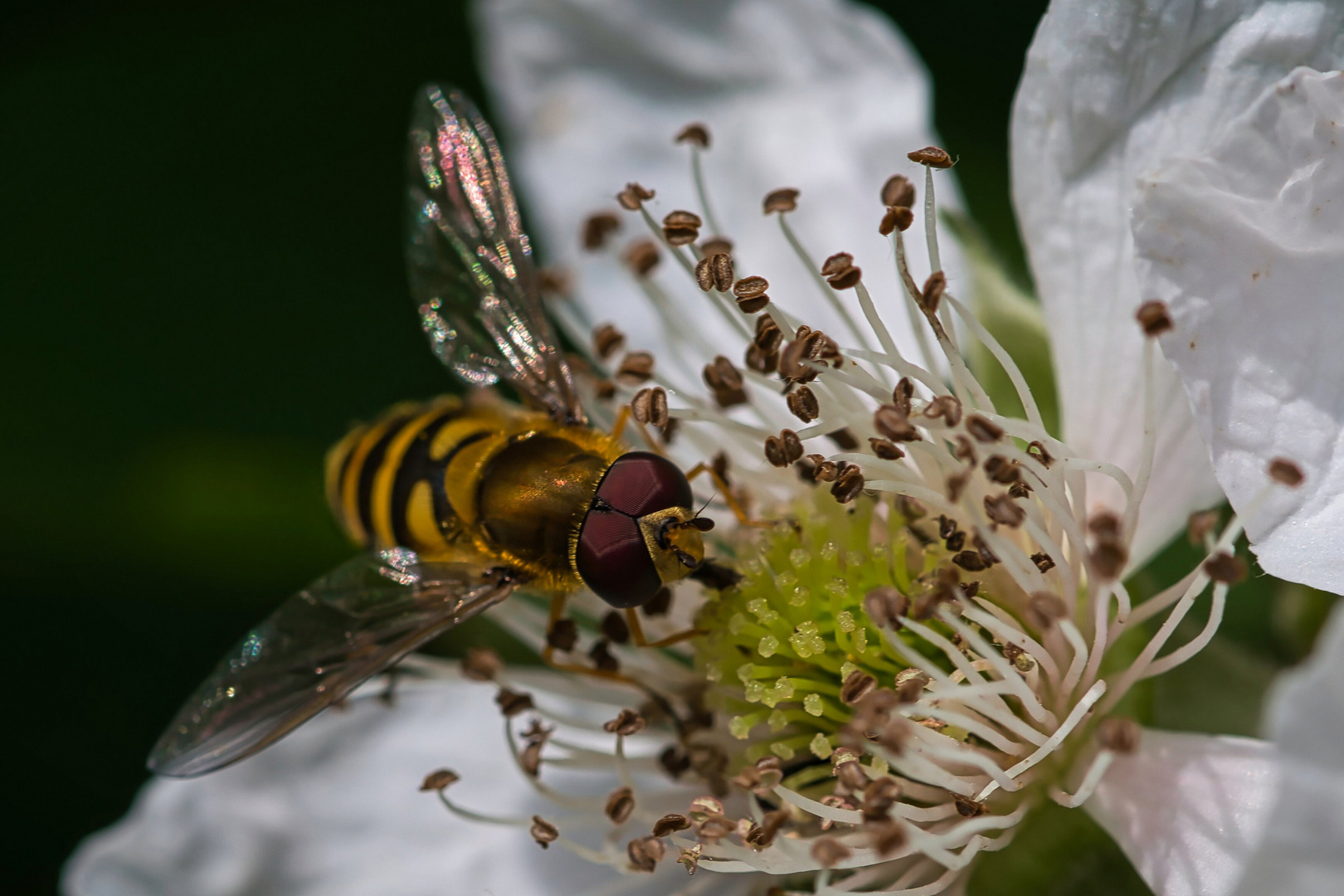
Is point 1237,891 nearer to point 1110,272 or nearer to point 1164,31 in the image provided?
point 1110,272

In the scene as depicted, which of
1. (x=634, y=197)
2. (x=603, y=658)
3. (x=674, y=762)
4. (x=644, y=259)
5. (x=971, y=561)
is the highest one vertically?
(x=634, y=197)

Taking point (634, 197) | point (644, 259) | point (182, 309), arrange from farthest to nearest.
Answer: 1. point (182, 309)
2. point (644, 259)
3. point (634, 197)

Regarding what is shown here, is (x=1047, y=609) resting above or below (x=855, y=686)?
above

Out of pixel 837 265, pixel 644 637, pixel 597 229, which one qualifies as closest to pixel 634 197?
pixel 597 229

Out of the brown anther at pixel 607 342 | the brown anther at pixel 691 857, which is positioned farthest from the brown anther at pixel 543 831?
the brown anther at pixel 607 342

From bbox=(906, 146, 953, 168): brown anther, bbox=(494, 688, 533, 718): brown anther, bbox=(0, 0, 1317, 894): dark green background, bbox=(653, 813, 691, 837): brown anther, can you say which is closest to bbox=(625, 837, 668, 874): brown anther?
bbox=(653, 813, 691, 837): brown anther

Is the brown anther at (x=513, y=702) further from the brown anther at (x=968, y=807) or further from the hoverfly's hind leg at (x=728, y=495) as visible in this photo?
the brown anther at (x=968, y=807)

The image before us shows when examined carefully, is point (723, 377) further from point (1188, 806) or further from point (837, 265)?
point (1188, 806)
